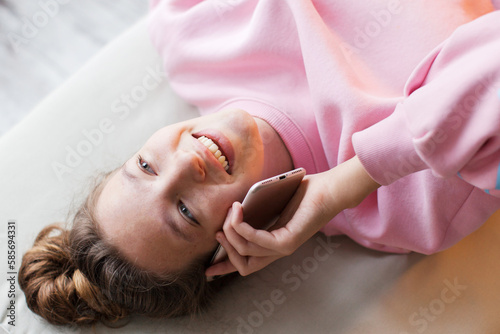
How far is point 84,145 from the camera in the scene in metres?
1.41

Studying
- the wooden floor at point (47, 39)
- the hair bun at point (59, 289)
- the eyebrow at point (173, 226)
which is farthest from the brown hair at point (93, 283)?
the wooden floor at point (47, 39)

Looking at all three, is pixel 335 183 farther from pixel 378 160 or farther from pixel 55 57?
→ pixel 55 57

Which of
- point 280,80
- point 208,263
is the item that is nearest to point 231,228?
point 208,263

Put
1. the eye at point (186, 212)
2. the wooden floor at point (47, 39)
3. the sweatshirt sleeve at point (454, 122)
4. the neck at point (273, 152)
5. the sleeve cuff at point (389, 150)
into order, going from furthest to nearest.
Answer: the wooden floor at point (47, 39) < the neck at point (273, 152) < the eye at point (186, 212) < the sleeve cuff at point (389, 150) < the sweatshirt sleeve at point (454, 122)

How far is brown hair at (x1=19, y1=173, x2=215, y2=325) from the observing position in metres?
1.03

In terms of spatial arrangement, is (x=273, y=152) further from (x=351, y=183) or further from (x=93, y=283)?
(x=93, y=283)

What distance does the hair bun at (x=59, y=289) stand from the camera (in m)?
1.06

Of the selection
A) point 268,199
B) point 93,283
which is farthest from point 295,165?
point 93,283

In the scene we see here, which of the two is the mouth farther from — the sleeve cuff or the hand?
the sleeve cuff

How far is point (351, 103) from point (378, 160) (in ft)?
0.65

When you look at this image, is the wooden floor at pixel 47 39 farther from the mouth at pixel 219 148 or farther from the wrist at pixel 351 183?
the wrist at pixel 351 183

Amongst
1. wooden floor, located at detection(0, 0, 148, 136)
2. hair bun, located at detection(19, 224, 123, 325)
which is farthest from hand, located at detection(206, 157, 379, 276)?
wooden floor, located at detection(0, 0, 148, 136)

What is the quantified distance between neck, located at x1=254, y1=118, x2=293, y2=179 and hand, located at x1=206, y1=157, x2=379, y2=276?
0.35ft

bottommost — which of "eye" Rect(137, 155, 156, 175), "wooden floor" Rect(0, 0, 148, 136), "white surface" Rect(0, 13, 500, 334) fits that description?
"white surface" Rect(0, 13, 500, 334)
